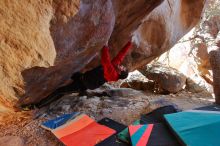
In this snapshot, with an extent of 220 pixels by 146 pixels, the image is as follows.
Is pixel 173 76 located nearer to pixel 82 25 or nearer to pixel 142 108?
pixel 142 108

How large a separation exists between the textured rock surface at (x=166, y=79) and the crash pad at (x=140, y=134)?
4.07 meters

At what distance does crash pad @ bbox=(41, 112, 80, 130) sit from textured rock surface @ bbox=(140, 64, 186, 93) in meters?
4.01

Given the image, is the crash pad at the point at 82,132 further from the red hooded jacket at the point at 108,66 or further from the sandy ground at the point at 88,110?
the red hooded jacket at the point at 108,66

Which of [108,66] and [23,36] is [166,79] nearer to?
[108,66]

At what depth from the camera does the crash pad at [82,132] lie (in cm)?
386

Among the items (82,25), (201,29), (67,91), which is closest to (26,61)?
(82,25)

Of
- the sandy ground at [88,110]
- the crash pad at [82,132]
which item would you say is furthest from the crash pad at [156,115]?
the crash pad at [82,132]

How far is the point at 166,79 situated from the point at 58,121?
4491mm

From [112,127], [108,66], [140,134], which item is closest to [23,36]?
[140,134]

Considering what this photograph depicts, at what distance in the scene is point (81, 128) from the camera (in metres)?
4.30

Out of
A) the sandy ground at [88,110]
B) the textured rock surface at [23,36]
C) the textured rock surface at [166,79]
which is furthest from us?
the textured rock surface at [166,79]

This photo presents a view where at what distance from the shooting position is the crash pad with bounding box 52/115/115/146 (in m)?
3.86

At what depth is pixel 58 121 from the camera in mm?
4520

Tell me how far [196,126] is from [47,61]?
259cm
